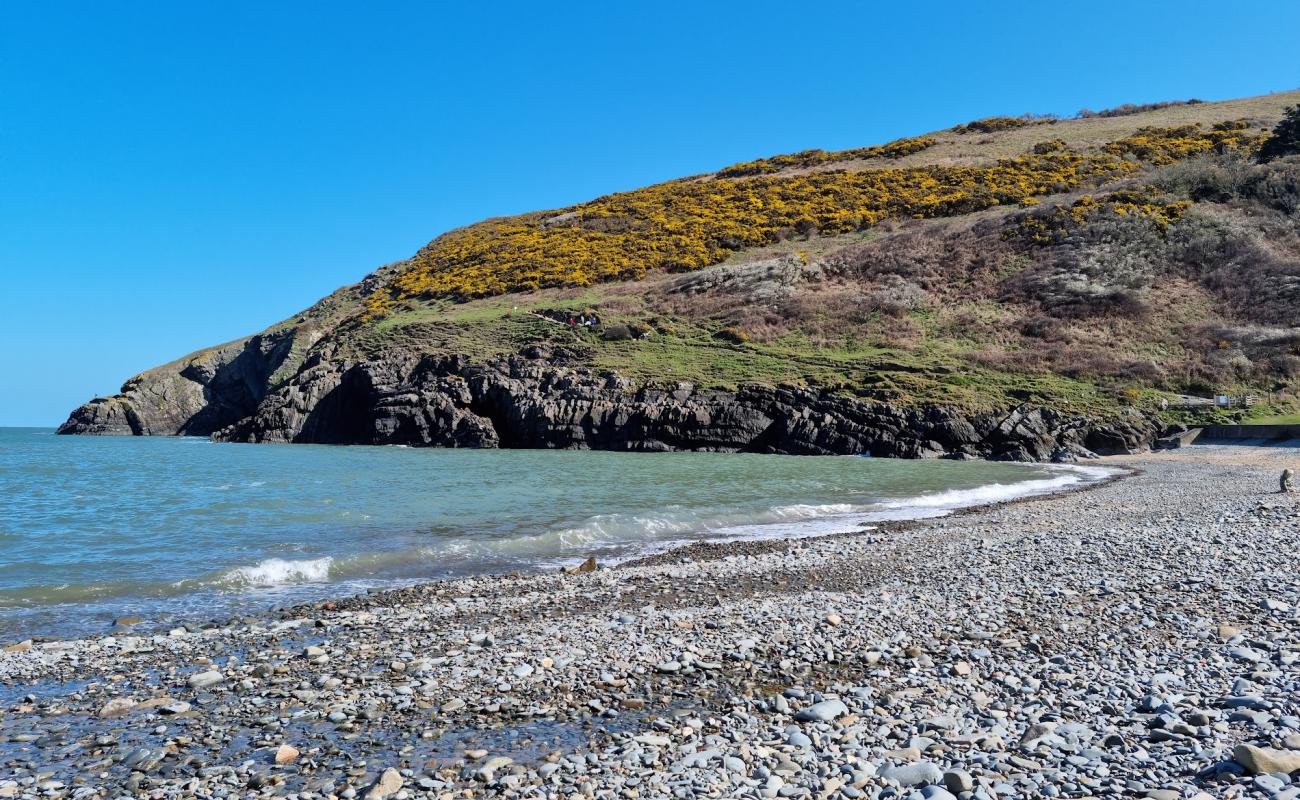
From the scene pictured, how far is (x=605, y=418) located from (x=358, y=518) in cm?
3151

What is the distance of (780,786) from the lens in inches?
178

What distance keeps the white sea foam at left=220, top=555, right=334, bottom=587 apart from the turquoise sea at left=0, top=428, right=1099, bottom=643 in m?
0.04

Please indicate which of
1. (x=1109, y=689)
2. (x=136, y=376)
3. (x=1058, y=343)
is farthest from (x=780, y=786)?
(x=136, y=376)

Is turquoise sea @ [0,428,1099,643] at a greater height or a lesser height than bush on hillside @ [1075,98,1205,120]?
lesser

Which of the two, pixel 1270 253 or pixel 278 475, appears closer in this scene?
pixel 278 475

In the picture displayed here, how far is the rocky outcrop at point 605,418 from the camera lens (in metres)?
42.8

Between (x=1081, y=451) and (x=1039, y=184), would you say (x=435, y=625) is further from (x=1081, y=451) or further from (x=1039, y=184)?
(x=1039, y=184)

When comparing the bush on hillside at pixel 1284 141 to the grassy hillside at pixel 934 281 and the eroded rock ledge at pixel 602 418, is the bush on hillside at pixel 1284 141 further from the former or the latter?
the eroded rock ledge at pixel 602 418

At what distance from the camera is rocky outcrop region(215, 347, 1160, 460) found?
1683 inches

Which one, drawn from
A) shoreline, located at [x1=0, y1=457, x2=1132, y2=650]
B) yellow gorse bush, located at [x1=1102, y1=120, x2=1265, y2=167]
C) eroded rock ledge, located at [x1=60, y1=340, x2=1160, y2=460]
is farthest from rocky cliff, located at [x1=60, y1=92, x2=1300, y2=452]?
shoreline, located at [x1=0, y1=457, x2=1132, y2=650]

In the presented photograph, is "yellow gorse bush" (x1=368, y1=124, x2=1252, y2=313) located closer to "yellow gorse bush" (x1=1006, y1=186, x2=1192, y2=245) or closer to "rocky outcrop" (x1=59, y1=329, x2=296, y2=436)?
A: "yellow gorse bush" (x1=1006, y1=186, x2=1192, y2=245)

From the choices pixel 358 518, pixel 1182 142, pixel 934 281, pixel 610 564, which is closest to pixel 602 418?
pixel 358 518

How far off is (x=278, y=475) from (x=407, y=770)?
92.0ft

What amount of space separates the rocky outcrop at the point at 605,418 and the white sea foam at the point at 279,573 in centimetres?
3500
